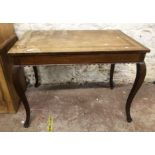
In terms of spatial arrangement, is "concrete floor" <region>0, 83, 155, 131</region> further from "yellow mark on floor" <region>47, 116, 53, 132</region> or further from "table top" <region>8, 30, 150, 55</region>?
"table top" <region>8, 30, 150, 55</region>

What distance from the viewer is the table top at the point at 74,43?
0.99m

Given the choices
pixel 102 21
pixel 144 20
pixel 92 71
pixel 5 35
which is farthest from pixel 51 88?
pixel 144 20

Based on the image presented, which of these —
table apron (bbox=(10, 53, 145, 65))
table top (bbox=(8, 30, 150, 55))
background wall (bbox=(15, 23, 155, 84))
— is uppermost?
table top (bbox=(8, 30, 150, 55))

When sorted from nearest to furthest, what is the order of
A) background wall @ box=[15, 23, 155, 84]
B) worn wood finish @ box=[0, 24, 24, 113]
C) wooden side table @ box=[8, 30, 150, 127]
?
wooden side table @ box=[8, 30, 150, 127]
worn wood finish @ box=[0, 24, 24, 113]
background wall @ box=[15, 23, 155, 84]

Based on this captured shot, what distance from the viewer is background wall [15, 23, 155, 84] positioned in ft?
5.17

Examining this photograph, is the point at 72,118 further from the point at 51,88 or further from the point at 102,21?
the point at 102,21

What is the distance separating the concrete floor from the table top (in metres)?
0.62

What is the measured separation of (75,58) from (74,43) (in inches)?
5.5

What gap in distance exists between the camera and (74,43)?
111cm

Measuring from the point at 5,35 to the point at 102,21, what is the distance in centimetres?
83

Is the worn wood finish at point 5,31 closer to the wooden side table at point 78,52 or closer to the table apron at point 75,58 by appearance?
the wooden side table at point 78,52

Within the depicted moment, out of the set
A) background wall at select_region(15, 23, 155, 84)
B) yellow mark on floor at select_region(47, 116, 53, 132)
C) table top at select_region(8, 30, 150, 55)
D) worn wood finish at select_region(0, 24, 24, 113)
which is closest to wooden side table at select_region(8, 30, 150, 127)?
table top at select_region(8, 30, 150, 55)

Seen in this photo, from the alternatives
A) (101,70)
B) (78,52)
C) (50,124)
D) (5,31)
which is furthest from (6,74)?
(101,70)

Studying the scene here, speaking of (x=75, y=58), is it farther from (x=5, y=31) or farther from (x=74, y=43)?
(x=5, y=31)
